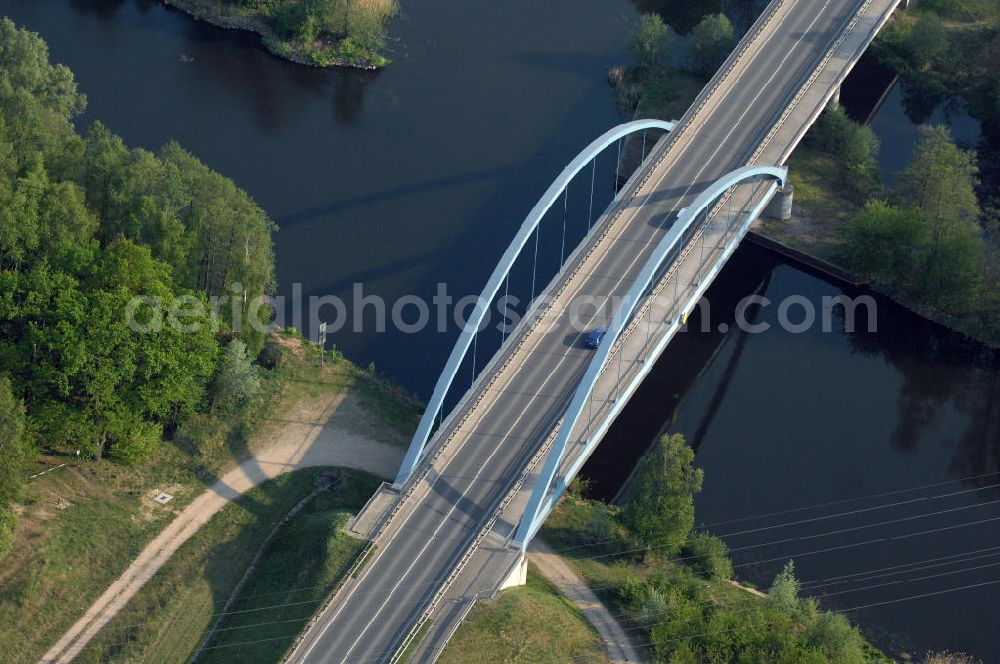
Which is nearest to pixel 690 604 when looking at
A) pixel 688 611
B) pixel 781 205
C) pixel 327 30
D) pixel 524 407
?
pixel 688 611

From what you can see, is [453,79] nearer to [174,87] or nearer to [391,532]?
[174,87]

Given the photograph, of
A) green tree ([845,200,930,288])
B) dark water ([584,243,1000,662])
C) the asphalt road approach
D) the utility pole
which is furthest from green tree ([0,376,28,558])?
green tree ([845,200,930,288])

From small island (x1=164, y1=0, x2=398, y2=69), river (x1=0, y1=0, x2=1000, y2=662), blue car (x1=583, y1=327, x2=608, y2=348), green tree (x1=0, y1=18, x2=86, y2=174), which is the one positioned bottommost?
green tree (x1=0, y1=18, x2=86, y2=174)

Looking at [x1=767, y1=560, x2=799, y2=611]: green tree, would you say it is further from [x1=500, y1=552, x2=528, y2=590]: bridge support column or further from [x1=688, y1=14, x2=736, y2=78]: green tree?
[x1=688, y1=14, x2=736, y2=78]: green tree

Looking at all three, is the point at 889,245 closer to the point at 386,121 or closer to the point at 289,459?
the point at 386,121

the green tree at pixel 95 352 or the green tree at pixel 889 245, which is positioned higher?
the green tree at pixel 889 245

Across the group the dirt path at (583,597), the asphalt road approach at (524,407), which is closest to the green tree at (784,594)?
the dirt path at (583,597)

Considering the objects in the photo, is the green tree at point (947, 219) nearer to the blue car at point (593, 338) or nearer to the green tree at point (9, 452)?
the blue car at point (593, 338)
